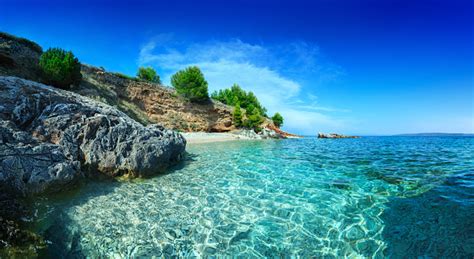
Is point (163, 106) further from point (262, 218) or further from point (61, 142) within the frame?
point (262, 218)

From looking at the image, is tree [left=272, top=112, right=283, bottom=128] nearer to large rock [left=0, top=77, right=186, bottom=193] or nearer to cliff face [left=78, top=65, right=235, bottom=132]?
cliff face [left=78, top=65, right=235, bottom=132]

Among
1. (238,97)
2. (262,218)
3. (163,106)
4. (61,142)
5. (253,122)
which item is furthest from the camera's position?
(238,97)

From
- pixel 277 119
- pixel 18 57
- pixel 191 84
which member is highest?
pixel 191 84

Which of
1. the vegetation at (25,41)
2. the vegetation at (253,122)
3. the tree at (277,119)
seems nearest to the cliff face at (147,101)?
the vegetation at (25,41)

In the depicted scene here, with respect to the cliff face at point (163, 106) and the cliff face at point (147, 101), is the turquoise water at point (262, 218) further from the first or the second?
the cliff face at point (163, 106)

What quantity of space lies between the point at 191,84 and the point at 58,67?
24.2 metres

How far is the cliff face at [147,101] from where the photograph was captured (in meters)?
25.0

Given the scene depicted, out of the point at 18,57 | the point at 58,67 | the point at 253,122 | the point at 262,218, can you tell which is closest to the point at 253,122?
the point at 253,122

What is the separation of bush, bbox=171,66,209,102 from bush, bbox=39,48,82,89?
2141 cm

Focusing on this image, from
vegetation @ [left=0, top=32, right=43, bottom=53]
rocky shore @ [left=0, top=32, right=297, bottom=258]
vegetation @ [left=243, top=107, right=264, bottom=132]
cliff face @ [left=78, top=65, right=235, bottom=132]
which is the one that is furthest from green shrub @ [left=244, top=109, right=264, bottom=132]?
rocky shore @ [left=0, top=32, right=297, bottom=258]

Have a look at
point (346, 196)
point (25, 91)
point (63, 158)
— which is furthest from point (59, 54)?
point (346, 196)

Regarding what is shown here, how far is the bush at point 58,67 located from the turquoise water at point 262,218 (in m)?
19.7

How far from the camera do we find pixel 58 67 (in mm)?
20391

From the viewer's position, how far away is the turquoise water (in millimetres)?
4293
